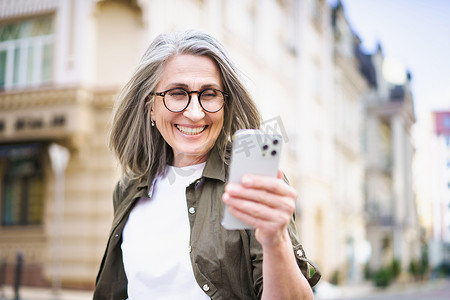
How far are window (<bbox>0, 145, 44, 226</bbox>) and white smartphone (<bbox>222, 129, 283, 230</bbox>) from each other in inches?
542

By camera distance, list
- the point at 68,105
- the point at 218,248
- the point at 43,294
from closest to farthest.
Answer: the point at 218,248, the point at 43,294, the point at 68,105

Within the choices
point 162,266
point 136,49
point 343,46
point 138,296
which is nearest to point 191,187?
point 162,266

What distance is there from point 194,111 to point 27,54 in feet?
45.8

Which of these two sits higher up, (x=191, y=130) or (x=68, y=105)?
(x=68, y=105)

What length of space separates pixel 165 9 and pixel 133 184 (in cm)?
1278

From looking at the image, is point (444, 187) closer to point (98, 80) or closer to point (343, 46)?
point (343, 46)

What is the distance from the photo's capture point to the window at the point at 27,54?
1447cm

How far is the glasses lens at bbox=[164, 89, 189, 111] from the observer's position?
6.25ft

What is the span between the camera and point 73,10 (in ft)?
46.6

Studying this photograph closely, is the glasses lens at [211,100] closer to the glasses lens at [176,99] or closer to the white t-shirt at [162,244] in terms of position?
the glasses lens at [176,99]

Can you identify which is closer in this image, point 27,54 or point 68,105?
point 68,105

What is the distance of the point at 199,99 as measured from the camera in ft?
6.16

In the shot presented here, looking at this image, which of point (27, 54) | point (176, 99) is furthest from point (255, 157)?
point (27, 54)

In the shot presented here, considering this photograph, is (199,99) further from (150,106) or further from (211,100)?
(150,106)
